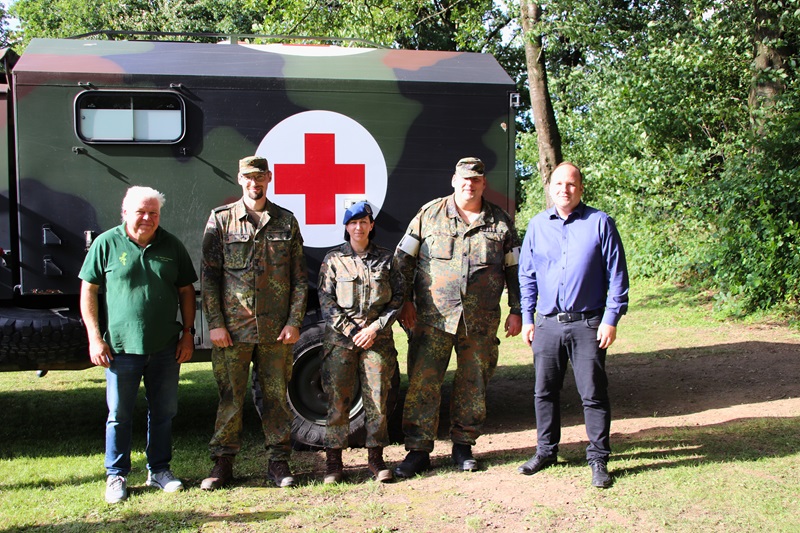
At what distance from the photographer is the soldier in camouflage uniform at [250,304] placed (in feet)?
13.3

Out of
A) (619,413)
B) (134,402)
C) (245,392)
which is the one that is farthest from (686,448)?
(134,402)

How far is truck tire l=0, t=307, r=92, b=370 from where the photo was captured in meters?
4.37

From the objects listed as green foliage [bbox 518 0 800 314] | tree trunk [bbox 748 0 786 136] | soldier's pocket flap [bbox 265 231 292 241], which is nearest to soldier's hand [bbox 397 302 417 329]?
soldier's pocket flap [bbox 265 231 292 241]

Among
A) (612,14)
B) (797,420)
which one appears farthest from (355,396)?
(612,14)

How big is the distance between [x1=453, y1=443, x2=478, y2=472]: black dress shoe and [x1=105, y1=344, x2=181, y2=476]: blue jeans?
1.63 metres

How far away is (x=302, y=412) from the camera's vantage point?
4.82 m

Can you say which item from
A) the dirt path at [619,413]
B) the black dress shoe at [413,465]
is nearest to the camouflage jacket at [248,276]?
the black dress shoe at [413,465]

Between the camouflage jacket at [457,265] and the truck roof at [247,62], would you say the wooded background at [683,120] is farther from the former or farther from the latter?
the camouflage jacket at [457,265]

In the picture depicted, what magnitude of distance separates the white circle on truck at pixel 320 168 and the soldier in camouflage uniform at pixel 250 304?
0.66 meters

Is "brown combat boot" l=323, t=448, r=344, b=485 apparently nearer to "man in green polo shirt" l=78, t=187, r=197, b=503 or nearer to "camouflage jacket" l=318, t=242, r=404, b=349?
"camouflage jacket" l=318, t=242, r=404, b=349

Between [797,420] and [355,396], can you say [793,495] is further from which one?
[355,396]

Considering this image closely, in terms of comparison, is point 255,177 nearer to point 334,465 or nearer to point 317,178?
point 317,178

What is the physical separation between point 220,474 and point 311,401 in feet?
2.90

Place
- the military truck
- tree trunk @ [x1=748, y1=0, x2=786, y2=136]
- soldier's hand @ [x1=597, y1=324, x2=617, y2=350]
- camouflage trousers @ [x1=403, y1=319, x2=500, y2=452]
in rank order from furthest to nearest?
tree trunk @ [x1=748, y1=0, x2=786, y2=136], the military truck, camouflage trousers @ [x1=403, y1=319, x2=500, y2=452], soldier's hand @ [x1=597, y1=324, x2=617, y2=350]
